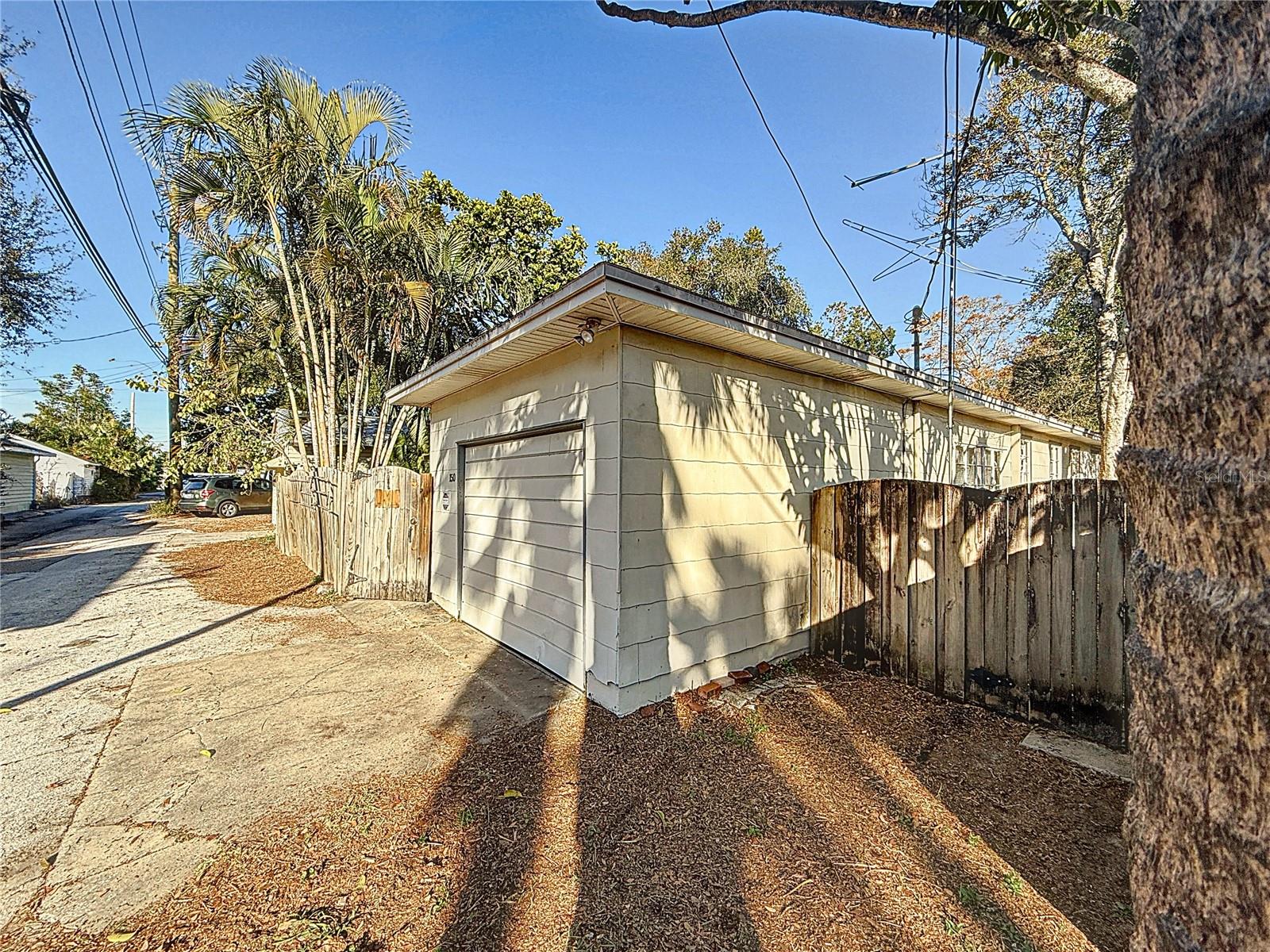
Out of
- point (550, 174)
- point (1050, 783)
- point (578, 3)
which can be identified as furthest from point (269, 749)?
point (550, 174)

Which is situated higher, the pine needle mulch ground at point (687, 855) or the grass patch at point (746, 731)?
the grass patch at point (746, 731)

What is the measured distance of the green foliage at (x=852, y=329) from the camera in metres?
18.4

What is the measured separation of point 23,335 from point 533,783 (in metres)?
18.1

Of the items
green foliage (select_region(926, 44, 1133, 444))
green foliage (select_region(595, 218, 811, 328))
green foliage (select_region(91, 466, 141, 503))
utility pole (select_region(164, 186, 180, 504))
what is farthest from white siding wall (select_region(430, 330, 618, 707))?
green foliage (select_region(91, 466, 141, 503))

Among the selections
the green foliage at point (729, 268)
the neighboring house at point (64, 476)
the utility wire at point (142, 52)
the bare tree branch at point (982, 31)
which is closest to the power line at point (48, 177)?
the utility wire at point (142, 52)

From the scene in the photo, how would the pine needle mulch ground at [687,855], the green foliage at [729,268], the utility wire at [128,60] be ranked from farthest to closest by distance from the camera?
1. the green foliage at [729,268]
2. the utility wire at [128,60]
3. the pine needle mulch ground at [687,855]

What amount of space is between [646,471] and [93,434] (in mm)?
34285

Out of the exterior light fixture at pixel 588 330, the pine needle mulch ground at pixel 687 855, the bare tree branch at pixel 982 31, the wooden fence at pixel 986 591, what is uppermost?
the bare tree branch at pixel 982 31

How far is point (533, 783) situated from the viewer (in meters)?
2.95

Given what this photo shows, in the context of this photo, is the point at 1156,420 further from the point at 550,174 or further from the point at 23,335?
the point at 23,335

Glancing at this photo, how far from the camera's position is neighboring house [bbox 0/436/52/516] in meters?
17.4

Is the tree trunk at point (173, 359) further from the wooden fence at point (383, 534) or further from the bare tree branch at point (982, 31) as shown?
the bare tree branch at point (982, 31)

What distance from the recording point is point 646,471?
12.4 feet

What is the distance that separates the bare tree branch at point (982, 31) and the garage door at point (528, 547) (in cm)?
289
